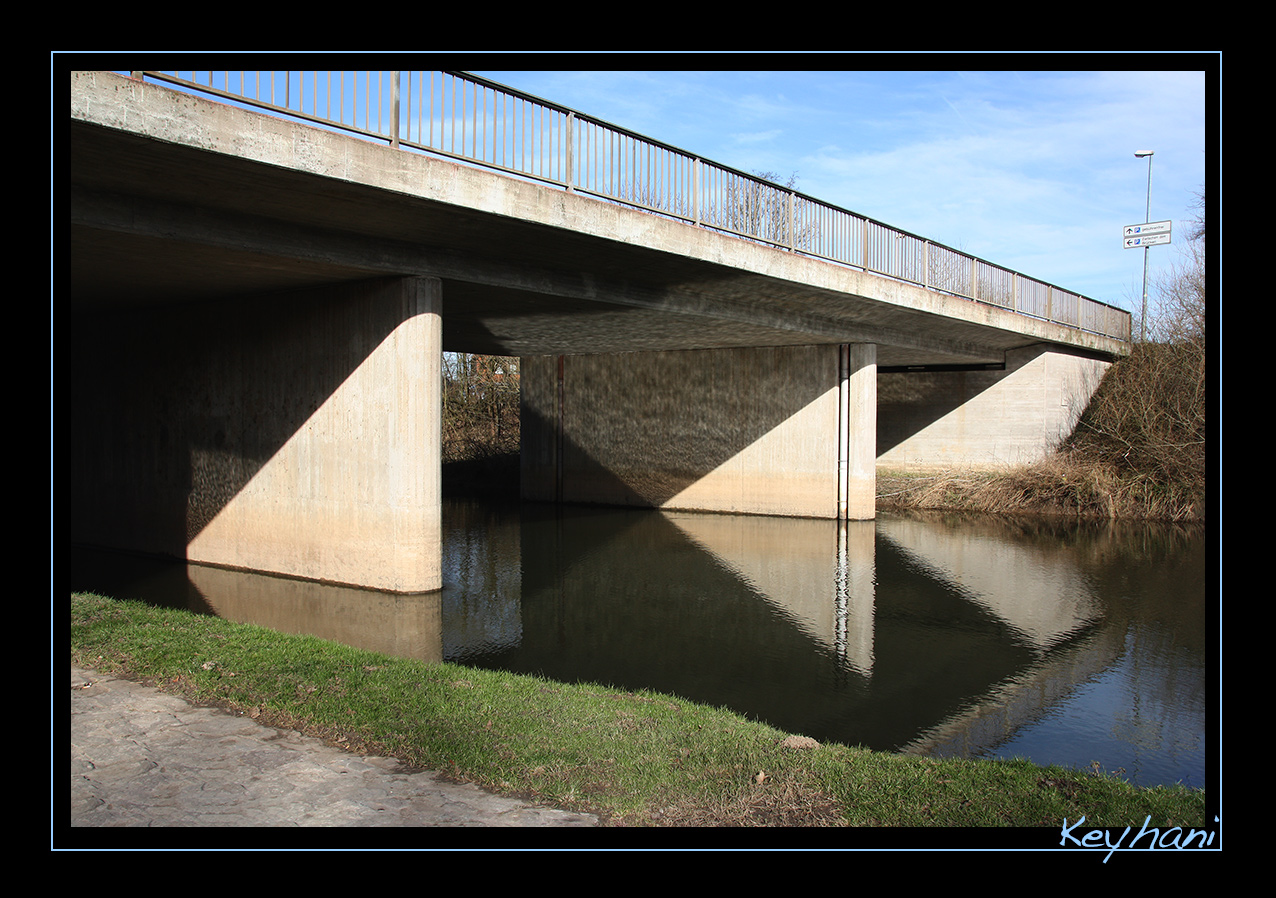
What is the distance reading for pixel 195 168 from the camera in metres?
8.30

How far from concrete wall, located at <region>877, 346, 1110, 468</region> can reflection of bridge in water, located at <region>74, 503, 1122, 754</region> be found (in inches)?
339

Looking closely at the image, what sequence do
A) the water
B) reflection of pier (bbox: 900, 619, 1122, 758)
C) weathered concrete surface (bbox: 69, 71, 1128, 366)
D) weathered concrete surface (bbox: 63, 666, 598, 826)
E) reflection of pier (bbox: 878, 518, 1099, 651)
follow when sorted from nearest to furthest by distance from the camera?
1. weathered concrete surface (bbox: 63, 666, 598, 826)
2. reflection of pier (bbox: 900, 619, 1122, 758)
3. the water
4. weathered concrete surface (bbox: 69, 71, 1128, 366)
5. reflection of pier (bbox: 878, 518, 1099, 651)

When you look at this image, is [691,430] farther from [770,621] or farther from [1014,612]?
[770,621]

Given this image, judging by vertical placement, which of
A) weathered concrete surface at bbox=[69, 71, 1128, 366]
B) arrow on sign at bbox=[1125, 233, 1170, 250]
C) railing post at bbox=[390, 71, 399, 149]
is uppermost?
arrow on sign at bbox=[1125, 233, 1170, 250]

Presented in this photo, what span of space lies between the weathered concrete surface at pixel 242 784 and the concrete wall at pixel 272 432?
6106 mm

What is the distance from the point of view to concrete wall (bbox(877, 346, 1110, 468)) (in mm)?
24453

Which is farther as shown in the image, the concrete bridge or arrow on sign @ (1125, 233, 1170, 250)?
arrow on sign @ (1125, 233, 1170, 250)

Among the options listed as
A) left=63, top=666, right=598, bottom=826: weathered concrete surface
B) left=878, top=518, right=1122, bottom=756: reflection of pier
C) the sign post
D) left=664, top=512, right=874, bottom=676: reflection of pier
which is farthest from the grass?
the sign post

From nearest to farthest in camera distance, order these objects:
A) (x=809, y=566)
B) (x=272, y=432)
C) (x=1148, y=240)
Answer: (x=272, y=432) < (x=809, y=566) < (x=1148, y=240)

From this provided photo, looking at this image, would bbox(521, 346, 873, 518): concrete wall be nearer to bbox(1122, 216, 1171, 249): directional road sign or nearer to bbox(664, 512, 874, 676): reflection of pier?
bbox(664, 512, 874, 676): reflection of pier

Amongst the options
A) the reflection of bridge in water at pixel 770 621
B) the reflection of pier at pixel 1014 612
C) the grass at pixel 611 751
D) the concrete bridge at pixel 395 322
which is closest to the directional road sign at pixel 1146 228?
the concrete bridge at pixel 395 322

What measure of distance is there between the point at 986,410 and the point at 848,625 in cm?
1709

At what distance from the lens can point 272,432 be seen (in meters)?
13.1

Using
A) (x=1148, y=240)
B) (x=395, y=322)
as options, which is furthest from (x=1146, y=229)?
(x=395, y=322)
